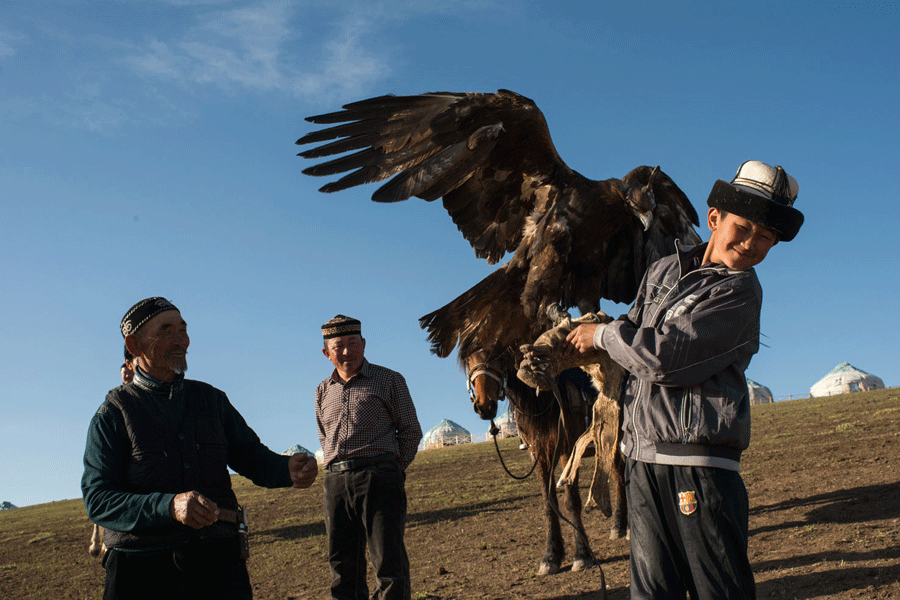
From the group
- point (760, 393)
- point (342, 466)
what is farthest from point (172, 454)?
point (760, 393)

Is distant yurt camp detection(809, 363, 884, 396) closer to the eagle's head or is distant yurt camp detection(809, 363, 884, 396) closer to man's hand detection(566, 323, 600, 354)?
the eagle's head

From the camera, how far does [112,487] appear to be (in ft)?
8.82

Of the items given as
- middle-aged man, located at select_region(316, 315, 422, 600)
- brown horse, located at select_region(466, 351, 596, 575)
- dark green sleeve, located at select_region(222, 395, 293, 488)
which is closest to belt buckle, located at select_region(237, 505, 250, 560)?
dark green sleeve, located at select_region(222, 395, 293, 488)

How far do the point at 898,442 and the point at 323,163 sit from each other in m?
10.4

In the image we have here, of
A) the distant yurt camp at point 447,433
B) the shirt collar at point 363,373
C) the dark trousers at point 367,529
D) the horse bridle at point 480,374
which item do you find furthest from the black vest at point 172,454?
the distant yurt camp at point 447,433

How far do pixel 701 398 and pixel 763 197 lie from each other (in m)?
0.73

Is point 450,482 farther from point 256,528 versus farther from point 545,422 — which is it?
point 545,422

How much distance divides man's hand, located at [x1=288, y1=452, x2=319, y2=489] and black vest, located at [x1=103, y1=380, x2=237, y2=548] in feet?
0.89

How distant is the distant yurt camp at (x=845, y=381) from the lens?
148 feet

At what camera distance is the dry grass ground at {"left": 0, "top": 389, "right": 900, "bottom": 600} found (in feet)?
18.3

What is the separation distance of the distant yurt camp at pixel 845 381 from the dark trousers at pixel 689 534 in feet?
155

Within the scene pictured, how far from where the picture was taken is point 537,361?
288cm

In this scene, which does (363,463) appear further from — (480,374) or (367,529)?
(480,374)

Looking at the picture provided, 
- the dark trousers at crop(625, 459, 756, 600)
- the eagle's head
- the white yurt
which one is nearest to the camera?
the dark trousers at crop(625, 459, 756, 600)
